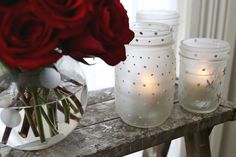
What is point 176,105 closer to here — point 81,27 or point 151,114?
point 151,114

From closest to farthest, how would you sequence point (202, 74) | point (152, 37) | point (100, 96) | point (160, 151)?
point (152, 37) < point (202, 74) < point (100, 96) < point (160, 151)

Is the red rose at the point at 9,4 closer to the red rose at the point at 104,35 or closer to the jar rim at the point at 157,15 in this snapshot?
the red rose at the point at 104,35

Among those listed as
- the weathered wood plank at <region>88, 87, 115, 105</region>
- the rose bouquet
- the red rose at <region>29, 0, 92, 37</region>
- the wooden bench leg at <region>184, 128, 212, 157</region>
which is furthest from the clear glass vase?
the wooden bench leg at <region>184, 128, 212, 157</region>

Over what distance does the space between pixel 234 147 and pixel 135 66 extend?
2.77 feet

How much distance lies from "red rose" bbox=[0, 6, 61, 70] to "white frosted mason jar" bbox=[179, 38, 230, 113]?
42 centimetres

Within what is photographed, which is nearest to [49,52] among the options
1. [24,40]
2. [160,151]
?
[24,40]

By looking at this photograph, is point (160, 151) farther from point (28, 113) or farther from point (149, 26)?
point (28, 113)

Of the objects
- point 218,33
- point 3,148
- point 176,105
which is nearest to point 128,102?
point 176,105

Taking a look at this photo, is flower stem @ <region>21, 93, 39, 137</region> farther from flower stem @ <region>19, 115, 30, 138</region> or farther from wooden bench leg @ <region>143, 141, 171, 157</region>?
wooden bench leg @ <region>143, 141, 171, 157</region>

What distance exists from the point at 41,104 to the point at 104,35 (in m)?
0.16

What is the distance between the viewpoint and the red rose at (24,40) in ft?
Result: 1.46

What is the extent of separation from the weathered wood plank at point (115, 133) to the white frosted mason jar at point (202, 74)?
0.03 metres

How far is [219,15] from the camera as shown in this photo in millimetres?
1142

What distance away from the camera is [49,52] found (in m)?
0.47
